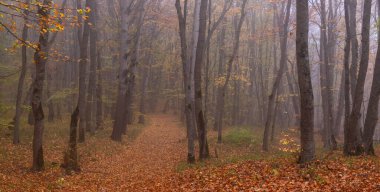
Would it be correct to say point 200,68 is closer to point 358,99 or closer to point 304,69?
point 304,69

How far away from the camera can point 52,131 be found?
798 inches

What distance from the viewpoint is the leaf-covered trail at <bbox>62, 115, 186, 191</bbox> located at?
11102mm

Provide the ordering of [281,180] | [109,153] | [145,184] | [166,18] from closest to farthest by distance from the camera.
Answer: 1. [281,180]
2. [145,184]
3. [109,153]
4. [166,18]

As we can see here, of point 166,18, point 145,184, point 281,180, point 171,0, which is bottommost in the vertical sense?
point 145,184

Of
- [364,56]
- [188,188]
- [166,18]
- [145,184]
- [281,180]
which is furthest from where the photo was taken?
[166,18]

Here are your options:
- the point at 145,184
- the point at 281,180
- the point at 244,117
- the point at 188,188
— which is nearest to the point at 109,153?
the point at 145,184

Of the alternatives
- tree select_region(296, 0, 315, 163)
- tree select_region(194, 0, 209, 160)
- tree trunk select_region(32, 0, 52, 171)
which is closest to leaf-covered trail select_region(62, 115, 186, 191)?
tree trunk select_region(32, 0, 52, 171)

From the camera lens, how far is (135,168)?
14727 millimetres

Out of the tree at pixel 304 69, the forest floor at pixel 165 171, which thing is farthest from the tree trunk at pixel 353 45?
the tree at pixel 304 69

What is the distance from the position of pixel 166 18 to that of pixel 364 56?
68.9 feet

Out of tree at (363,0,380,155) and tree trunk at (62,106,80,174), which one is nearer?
tree at (363,0,380,155)

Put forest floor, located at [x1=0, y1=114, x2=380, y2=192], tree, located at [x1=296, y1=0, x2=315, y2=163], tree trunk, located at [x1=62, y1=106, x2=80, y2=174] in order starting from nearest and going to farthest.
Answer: forest floor, located at [x1=0, y1=114, x2=380, y2=192] < tree, located at [x1=296, y1=0, x2=315, y2=163] < tree trunk, located at [x1=62, y1=106, x2=80, y2=174]

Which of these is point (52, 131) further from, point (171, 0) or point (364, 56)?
point (171, 0)

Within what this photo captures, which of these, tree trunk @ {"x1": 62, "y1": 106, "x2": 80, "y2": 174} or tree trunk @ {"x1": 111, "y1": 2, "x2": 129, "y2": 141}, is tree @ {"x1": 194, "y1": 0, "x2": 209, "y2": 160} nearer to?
tree trunk @ {"x1": 62, "y1": 106, "x2": 80, "y2": 174}
